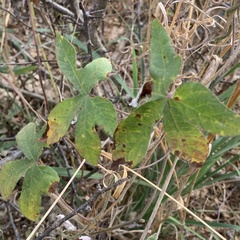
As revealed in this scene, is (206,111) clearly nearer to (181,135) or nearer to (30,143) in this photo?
(181,135)

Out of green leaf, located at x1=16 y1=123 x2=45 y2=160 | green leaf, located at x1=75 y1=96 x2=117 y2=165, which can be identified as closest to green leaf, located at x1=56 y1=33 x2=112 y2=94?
green leaf, located at x1=75 y1=96 x2=117 y2=165

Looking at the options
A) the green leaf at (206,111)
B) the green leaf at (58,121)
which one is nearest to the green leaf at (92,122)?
the green leaf at (58,121)

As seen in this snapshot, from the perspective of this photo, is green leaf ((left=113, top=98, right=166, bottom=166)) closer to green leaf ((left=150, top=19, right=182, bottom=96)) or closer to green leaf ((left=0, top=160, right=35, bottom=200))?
green leaf ((left=150, top=19, right=182, bottom=96))

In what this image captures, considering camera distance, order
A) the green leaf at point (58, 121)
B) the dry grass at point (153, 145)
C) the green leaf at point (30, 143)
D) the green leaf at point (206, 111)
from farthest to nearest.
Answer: the dry grass at point (153, 145)
the green leaf at point (30, 143)
the green leaf at point (58, 121)
the green leaf at point (206, 111)

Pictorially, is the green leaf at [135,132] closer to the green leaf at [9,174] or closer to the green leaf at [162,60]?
the green leaf at [162,60]

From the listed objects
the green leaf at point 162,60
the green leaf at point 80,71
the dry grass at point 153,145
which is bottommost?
the dry grass at point 153,145

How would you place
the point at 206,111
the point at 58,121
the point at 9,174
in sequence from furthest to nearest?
the point at 9,174
the point at 58,121
the point at 206,111

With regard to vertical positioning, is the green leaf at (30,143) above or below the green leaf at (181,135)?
below

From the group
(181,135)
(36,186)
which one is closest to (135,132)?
(181,135)
